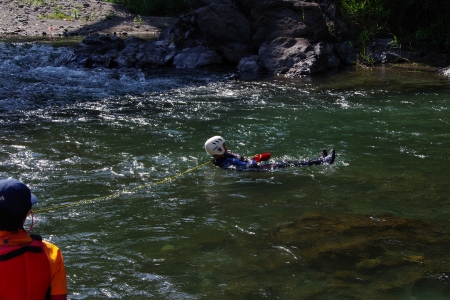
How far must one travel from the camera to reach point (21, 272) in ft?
9.20

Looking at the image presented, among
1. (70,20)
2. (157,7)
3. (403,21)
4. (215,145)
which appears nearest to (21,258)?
(215,145)

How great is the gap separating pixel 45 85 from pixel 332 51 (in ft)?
28.5

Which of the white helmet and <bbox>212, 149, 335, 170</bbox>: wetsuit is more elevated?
the white helmet

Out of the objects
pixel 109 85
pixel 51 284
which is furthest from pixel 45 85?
pixel 51 284

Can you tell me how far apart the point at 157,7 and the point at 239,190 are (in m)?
27.7

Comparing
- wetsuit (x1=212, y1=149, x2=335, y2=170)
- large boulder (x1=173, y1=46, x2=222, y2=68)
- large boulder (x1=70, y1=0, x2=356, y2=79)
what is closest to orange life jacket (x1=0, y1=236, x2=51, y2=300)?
wetsuit (x1=212, y1=149, x2=335, y2=170)

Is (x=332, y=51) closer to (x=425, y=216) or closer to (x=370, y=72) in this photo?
(x=370, y=72)

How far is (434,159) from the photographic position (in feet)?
25.8

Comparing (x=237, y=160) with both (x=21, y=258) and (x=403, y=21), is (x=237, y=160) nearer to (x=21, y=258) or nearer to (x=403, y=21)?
(x=21, y=258)

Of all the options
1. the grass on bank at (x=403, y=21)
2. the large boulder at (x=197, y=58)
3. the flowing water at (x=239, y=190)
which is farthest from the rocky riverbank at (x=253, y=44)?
the flowing water at (x=239, y=190)

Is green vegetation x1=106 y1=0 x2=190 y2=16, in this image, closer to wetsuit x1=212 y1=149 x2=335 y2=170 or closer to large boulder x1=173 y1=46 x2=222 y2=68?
large boulder x1=173 y1=46 x2=222 y2=68

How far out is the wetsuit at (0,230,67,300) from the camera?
9.16 feet

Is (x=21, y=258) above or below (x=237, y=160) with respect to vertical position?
above

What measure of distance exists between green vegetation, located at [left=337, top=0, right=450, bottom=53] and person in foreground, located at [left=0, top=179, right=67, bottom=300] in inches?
632
